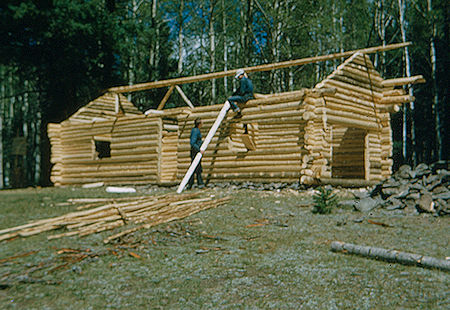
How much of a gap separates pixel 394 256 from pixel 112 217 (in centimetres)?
516

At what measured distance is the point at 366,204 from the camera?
8.38m

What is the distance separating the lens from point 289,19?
19.5 m

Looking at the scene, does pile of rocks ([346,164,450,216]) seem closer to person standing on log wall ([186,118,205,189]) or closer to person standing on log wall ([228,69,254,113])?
person standing on log wall ([228,69,254,113])

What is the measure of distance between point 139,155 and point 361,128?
29.6 feet

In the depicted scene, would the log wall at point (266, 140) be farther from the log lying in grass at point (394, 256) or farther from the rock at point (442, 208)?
the log lying in grass at point (394, 256)

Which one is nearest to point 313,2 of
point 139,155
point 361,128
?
point 361,128

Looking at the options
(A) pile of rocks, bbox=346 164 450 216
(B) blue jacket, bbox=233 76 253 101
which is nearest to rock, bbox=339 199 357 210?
(A) pile of rocks, bbox=346 164 450 216

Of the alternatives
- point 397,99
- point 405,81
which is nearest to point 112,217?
point 397,99

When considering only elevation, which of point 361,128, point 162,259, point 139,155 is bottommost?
point 162,259

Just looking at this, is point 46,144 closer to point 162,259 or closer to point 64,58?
point 64,58

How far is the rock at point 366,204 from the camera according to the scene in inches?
325

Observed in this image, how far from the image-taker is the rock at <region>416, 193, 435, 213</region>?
782 cm

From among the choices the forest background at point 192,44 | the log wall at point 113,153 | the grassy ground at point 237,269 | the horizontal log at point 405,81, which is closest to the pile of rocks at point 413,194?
the grassy ground at point 237,269

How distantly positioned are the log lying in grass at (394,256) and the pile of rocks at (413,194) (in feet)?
11.2
